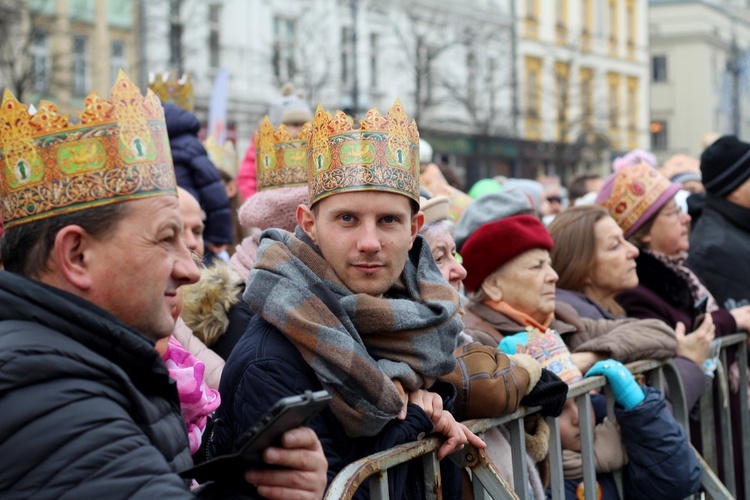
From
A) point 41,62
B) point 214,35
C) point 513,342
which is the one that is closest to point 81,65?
point 41,62

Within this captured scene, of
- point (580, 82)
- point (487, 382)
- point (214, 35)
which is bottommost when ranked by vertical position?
point (487, 382)

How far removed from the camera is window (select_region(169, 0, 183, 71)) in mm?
27978

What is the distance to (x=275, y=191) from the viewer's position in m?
4.64

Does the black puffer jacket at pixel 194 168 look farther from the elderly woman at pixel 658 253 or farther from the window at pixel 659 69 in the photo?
the window at pixel 659 69

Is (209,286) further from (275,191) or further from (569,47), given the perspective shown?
(569,47)

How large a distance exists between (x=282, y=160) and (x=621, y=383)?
169 centimetres

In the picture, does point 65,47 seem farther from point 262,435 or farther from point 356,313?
point 262,435

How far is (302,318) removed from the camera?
2867 mm

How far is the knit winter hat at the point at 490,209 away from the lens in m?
5.04

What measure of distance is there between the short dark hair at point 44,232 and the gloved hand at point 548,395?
6.07 feet

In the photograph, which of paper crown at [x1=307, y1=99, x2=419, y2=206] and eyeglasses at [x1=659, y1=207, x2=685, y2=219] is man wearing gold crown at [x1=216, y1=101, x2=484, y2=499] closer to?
paper crown at [x1=307, y1=99, x2=419, y2=206]

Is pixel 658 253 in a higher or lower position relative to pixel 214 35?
lower

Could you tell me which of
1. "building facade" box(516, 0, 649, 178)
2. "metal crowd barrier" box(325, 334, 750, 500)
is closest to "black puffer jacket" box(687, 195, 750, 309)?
"metal crowd barrier" box(325, 334, 750, 500)

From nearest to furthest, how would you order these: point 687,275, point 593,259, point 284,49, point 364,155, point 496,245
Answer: point 364,155, point 496,245, point 593,259, point 687,275, point 284,49
